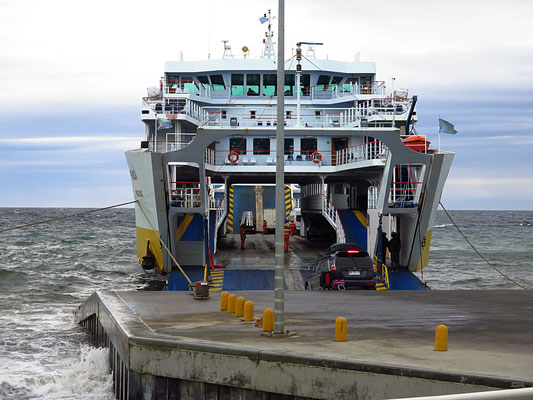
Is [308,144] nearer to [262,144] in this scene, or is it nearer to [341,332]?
[262,144]

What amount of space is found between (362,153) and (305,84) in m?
6.47

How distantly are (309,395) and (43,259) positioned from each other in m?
40.0

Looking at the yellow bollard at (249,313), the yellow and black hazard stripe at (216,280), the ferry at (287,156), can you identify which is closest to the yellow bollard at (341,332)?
the yellow bollard at (249,313)

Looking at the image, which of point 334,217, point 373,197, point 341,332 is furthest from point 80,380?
point 334,217

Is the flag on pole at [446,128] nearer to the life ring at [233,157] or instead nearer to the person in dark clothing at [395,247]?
the person in dark clothing at [395,247]

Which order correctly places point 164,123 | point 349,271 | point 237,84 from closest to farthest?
point 349,271, point 164,123, point 237,84

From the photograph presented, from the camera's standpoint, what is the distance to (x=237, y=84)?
31.6 m

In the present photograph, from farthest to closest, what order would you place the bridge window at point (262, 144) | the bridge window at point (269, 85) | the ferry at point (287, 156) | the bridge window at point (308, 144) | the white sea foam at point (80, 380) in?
the bridge window at point (269, 85)
the bridge window at point (262, 144)
the bridge window at point (308, 144)
the ferry at point (287, 156)
the white sea foam at point (80, 380)

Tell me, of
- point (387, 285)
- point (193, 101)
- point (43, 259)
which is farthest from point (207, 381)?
point (43, 259)

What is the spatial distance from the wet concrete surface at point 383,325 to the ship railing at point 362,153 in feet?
22.9

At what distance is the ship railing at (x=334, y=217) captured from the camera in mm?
26344

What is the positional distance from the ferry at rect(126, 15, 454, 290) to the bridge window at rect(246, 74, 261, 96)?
1.9 inches

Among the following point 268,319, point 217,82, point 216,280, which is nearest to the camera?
point 268,319

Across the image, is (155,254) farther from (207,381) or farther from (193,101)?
(207,381)
